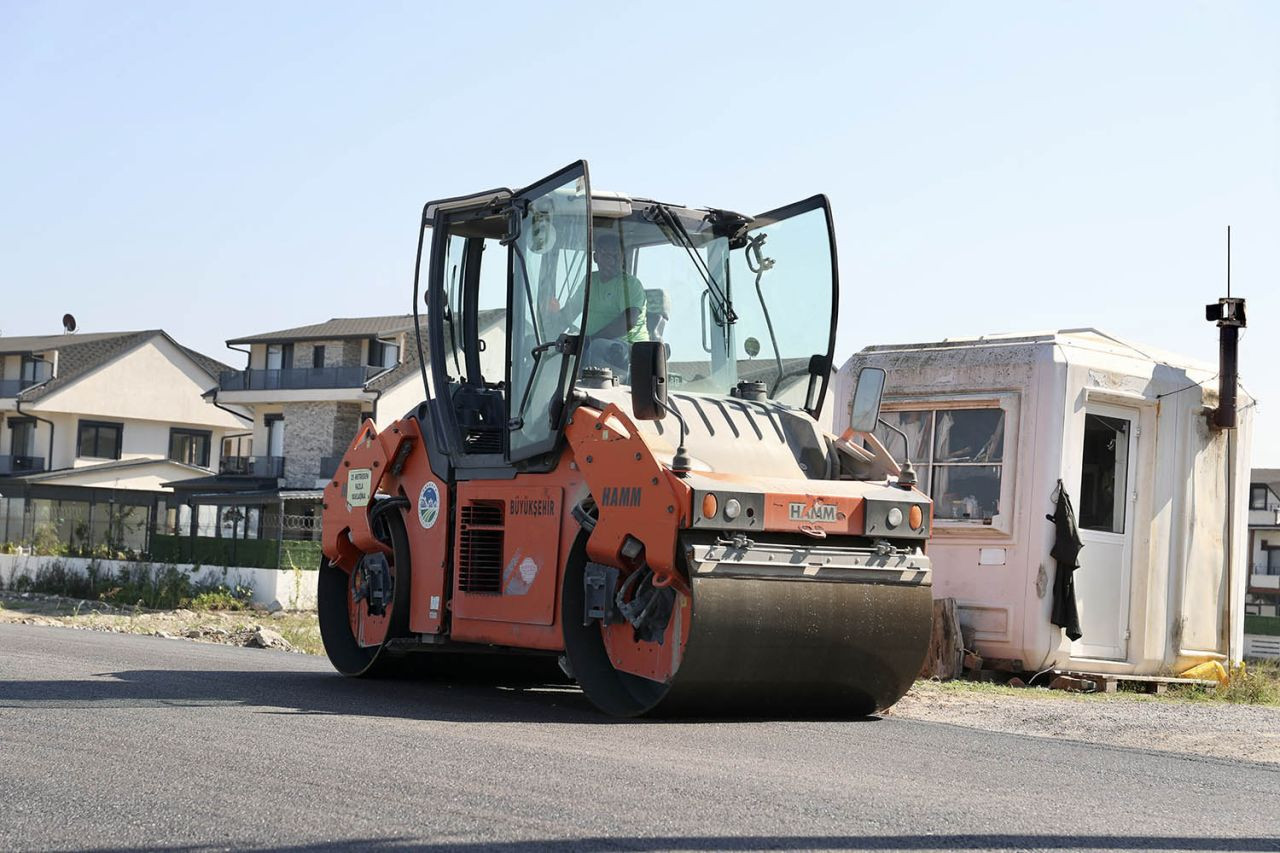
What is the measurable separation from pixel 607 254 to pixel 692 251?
685 millimetres

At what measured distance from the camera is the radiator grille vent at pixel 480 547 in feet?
37.8

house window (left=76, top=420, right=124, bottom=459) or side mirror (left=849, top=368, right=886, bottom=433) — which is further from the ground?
house window (left=76, top=420, right=124, bottom=459)

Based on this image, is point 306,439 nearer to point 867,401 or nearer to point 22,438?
point 22,438

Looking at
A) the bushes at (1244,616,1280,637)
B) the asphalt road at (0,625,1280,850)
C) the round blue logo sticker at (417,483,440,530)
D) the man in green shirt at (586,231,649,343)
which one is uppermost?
the man in green shirt at (586,231,649,343)

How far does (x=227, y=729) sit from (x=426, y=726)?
1.13 meters

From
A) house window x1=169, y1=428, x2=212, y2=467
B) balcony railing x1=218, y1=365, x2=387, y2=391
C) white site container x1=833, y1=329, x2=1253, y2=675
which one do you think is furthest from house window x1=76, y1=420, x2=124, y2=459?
white site container x1=833, y1=329, x2=1253, y2=675

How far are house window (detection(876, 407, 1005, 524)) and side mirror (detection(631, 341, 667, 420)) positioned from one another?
693 cm

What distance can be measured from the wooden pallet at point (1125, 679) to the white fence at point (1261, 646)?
30979mm

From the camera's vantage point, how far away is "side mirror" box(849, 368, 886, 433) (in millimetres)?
11273

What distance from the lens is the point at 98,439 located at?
70.8 meters

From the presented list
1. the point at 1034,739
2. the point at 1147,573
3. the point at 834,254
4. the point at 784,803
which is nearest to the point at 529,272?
the point at 834,254

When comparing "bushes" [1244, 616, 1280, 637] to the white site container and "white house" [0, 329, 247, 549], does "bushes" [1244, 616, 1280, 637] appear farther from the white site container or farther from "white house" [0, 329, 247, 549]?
"white house" [0, 329, 247, 549]

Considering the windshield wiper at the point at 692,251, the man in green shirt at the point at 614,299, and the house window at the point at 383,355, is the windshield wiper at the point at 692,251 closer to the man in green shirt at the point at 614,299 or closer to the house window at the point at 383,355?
the man in green shirt at the point at 614,299

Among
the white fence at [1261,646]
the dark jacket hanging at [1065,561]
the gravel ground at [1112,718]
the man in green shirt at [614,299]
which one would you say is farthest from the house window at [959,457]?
the white fence at [1261,646]
